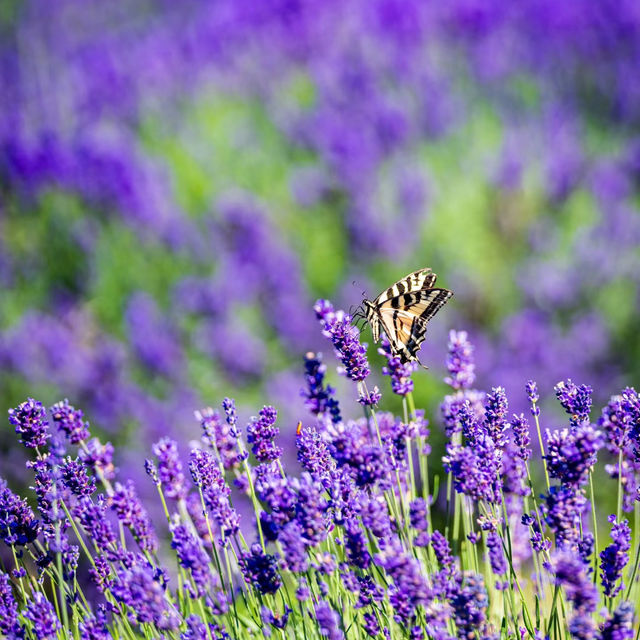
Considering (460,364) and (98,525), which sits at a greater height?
(460,364)

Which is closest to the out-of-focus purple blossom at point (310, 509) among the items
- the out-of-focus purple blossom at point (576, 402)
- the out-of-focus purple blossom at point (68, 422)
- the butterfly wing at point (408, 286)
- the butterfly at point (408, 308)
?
the out-of-focus purple blossom at point (68, 422)

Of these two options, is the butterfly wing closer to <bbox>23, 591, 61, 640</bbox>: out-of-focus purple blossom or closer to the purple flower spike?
the purple flower spike

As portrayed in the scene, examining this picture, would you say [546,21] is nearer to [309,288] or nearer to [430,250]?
[430,250]

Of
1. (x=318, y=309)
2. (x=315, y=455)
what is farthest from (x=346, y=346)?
(x=315, y=455)

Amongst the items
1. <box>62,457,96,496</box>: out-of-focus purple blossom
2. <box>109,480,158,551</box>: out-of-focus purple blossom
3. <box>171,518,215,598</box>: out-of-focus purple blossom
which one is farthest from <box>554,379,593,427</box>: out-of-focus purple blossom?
<box>62,457,96,496</box>: out-of-focus purple blossom

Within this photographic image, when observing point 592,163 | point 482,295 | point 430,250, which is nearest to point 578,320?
point 482,295

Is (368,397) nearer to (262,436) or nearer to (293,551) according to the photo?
(262,436)

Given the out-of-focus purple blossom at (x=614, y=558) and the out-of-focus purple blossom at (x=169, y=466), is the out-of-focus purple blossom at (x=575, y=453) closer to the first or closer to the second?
the out-of-focus purple blossom at (x=614, y=558)
